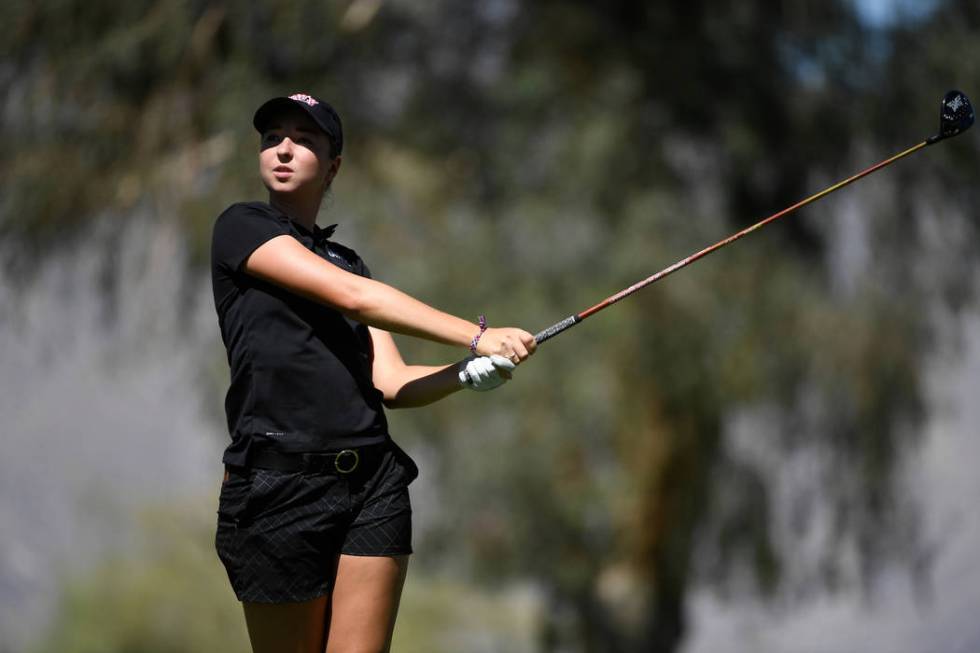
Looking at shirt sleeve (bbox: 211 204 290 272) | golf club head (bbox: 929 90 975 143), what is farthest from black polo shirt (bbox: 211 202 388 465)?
golf club head (bbox: 929 90 975 143)

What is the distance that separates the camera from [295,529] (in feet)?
6.46

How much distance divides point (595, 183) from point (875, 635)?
3.49m

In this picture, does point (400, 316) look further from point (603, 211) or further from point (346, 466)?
point (603, 211)

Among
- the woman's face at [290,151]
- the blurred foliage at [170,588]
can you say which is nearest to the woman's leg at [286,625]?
the woman's face at [290,151]

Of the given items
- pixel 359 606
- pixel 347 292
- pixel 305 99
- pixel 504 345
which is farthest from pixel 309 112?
pixel 359 606

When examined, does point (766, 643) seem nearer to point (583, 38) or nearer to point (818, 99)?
point (818, 99)

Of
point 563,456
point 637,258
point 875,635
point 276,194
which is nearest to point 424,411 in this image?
point 563,456

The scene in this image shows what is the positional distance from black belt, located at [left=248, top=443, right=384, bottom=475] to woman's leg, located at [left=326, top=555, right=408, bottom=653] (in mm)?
140

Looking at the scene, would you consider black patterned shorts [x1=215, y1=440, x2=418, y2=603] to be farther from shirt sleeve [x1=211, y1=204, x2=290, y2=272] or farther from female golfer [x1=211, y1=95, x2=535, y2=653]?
shirt sleeve [x1=211, y1=204, x2=290, y2=272]

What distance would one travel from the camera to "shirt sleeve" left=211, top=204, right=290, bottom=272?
200cm

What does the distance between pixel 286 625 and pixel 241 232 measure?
60cm

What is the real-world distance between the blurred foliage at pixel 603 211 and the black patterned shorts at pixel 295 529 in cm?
398

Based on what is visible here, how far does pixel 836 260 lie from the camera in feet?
22.8

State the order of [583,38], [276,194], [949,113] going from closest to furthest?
[276,194], [949,113], [583,38]
